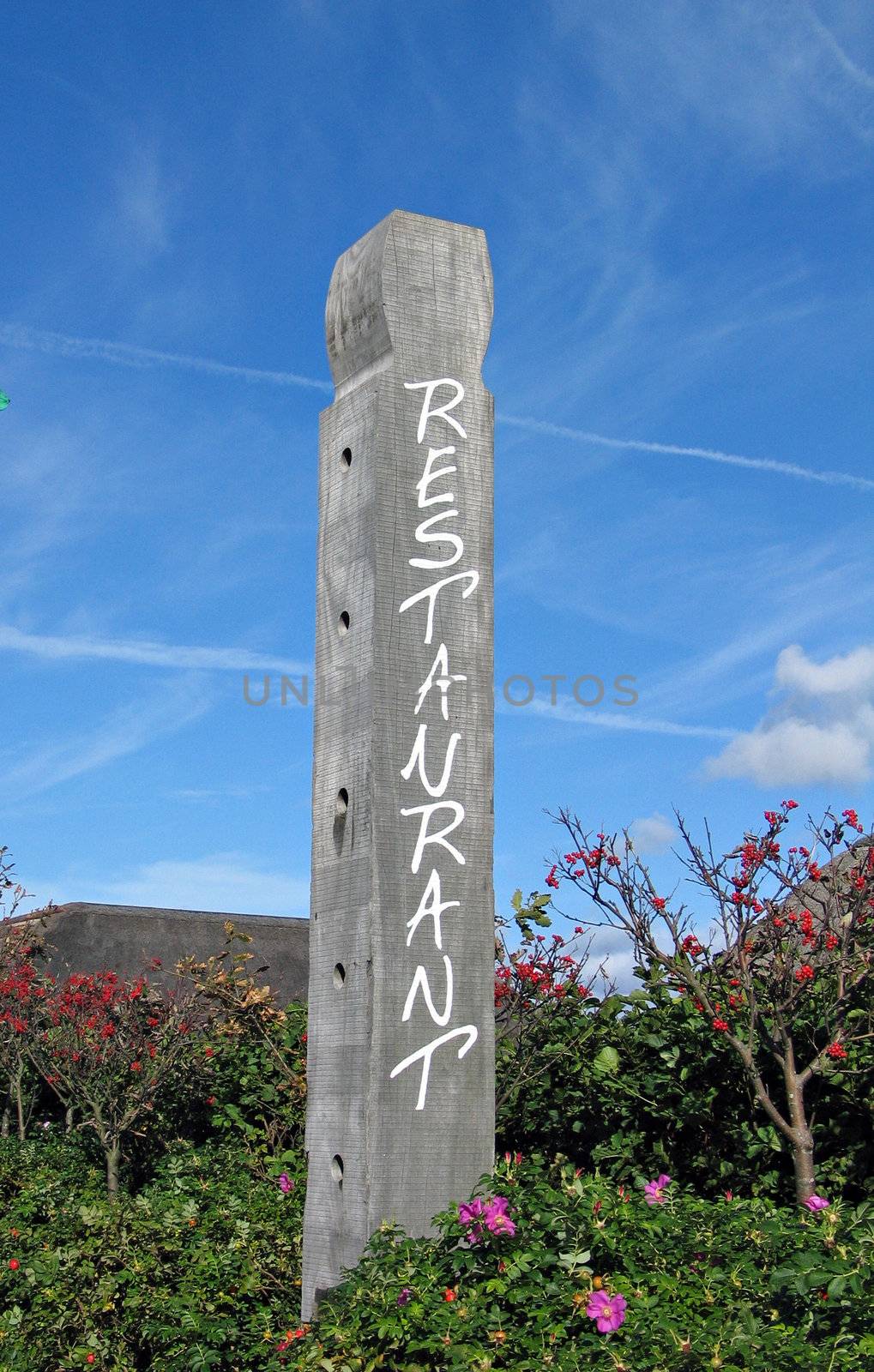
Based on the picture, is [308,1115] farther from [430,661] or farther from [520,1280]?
[430,661]

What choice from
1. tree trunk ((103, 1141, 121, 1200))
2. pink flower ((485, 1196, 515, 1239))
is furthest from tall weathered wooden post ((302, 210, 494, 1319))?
tree trunk ((103, 1141, 121, 1200))

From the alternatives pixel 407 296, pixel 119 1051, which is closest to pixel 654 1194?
pixel 407 296

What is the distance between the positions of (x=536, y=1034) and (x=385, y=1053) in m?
2.39

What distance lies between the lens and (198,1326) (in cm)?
613

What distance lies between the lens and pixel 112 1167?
934 centimetres

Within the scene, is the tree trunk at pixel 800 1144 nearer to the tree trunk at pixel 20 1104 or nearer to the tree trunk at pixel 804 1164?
the tree trunk at pixel 804 1164

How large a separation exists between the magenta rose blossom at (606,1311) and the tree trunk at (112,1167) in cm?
569

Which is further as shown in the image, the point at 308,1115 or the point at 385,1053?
the point at 308,1115

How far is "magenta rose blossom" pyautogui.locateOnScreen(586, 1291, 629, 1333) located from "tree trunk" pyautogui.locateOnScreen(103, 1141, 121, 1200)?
18.7 ft

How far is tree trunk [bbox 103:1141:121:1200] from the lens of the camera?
365 inches

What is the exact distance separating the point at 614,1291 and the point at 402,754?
2268 millimetres

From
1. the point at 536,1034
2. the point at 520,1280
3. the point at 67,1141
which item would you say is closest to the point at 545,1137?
the point at 536,1034

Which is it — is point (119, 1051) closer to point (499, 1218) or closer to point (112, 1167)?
point (112, 1167)

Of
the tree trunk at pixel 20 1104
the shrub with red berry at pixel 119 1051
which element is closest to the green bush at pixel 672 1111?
the shrub with red berry at pixel 119 1051
